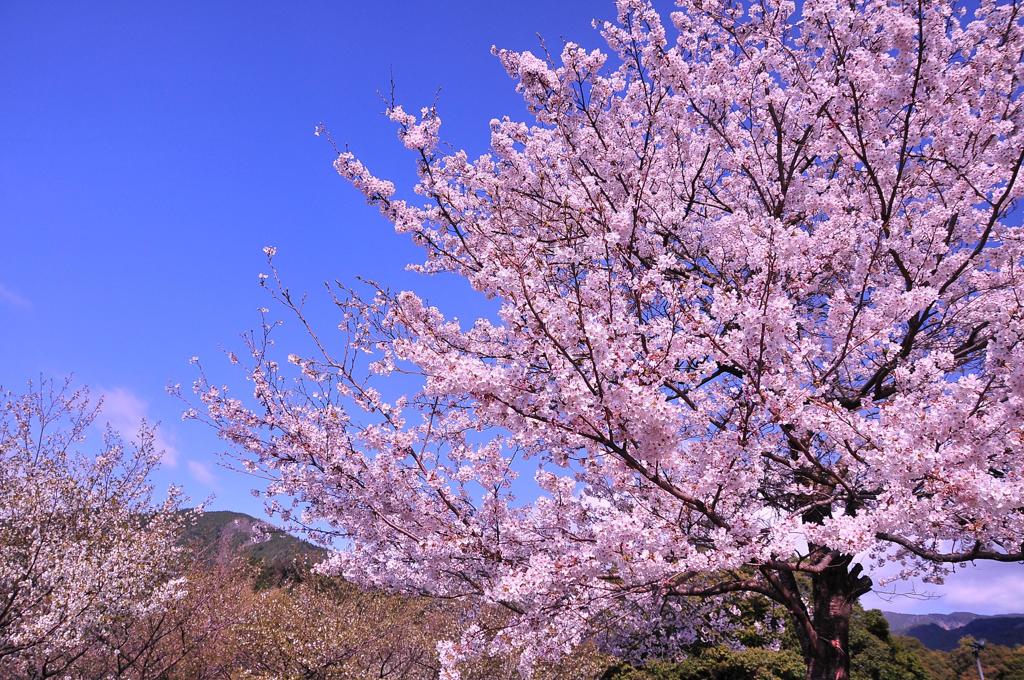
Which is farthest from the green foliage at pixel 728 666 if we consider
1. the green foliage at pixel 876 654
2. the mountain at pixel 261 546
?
the mountain at pixel 261 546

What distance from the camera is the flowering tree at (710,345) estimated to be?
166 inches

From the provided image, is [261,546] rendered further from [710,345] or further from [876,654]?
[710,345]

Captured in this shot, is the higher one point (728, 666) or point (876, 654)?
point (728, 666)

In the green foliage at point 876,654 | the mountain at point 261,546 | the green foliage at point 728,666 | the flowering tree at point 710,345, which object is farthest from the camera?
the green foliage at point 876,654

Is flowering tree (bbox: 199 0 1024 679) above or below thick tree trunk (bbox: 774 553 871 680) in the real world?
above

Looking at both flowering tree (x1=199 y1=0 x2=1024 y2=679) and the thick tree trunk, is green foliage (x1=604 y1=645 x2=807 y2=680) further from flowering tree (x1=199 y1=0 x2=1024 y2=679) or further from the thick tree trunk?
the thick tree trunk

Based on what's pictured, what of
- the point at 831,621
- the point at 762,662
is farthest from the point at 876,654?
the point at 831,621

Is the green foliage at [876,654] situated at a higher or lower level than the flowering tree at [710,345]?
lower

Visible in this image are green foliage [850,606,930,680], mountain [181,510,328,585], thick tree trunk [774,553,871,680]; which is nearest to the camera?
thick tree trunk [774,553,871,680]

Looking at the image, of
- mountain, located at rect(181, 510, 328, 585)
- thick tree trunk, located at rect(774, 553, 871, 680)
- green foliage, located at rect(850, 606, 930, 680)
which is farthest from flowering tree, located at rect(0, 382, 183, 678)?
green foliage, located at rect(850, 606, 930, 680)

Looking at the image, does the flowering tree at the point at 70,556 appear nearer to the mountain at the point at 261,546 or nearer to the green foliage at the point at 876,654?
the mountain at the point at 261,546

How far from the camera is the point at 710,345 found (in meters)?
4.44

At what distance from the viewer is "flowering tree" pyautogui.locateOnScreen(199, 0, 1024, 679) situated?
4.22 metres

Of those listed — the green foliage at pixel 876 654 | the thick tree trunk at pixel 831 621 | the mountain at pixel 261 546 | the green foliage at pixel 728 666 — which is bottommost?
the green foliage at pixel 876 654
